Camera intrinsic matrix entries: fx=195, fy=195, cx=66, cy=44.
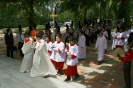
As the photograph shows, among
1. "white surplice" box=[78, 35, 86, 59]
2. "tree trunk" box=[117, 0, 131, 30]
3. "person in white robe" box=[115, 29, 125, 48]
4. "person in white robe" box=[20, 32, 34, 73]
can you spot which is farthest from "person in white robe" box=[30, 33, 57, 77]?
"tree trunk" box=[117, 0, 131, 30]

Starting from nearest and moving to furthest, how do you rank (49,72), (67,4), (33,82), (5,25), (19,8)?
(33,82), (49,72), (19,8), (67,4), (5,25)

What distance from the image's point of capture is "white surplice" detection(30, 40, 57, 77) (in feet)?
24.3

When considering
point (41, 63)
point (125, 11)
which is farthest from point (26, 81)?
point (125, 11)

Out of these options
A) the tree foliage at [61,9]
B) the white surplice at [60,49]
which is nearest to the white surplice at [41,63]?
the white surplice at [60,49]

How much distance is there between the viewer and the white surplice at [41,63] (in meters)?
7.40

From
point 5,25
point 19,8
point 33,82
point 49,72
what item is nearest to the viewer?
point 33,82

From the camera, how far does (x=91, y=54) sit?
38.6ft

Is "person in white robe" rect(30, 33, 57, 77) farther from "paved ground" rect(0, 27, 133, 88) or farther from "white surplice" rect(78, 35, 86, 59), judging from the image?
"white surplice" rect(78, 35, 86, 59)

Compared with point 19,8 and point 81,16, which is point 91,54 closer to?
point 19,8

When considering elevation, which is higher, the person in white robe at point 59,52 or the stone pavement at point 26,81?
the person in white robe at point 59,52

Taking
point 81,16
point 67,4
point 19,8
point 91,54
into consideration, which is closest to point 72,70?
point 19,8

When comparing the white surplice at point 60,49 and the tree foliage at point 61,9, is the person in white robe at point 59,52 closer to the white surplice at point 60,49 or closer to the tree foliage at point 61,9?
the white surplice at point 60,49

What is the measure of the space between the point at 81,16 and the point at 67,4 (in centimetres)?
322

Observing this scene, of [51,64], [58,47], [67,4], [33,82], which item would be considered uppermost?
[67,4]
